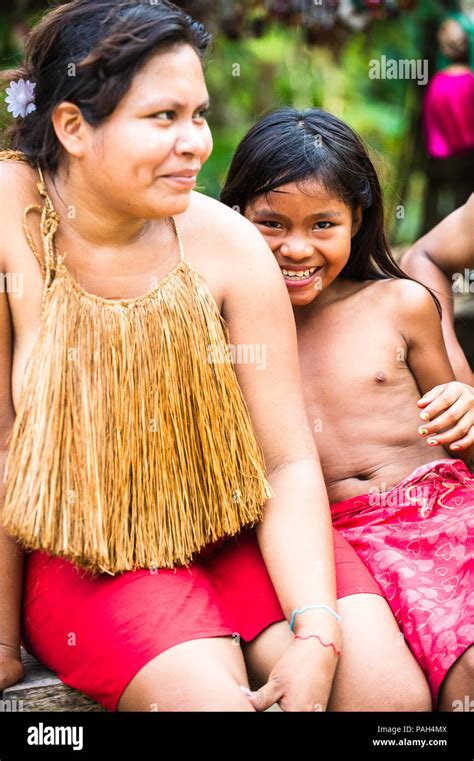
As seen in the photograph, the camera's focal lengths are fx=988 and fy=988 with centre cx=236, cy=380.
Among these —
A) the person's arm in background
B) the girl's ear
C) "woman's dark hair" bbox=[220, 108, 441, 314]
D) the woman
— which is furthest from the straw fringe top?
the person's arm in background

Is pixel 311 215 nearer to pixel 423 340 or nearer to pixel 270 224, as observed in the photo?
pixel 270 224

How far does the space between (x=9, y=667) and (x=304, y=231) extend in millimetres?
1022

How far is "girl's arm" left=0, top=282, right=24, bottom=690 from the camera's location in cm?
163

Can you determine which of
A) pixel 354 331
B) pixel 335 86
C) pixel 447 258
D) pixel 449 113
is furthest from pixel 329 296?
pixel 335 86

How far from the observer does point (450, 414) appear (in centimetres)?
183

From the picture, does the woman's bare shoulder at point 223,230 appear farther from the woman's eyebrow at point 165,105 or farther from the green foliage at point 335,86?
the green foliage at point 335,86

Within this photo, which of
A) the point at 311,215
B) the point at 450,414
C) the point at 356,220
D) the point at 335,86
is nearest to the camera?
the point at 450,414

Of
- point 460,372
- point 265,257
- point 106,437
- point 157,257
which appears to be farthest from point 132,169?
point 460,372

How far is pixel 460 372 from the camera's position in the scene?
2318 mm

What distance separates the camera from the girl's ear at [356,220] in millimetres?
2162

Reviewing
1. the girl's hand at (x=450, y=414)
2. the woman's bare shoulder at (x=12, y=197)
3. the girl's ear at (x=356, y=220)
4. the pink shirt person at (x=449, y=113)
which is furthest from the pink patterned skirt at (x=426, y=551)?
the pink shirt person at (x=449, y=113)

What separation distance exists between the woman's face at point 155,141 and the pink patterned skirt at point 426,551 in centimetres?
74

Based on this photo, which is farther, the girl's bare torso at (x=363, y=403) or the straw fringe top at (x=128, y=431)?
the girl's bare torso at (x=363, y=403)

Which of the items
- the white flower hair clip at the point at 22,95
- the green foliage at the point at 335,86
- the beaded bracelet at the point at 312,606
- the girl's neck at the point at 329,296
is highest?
the green foliage at the point at 335,86
